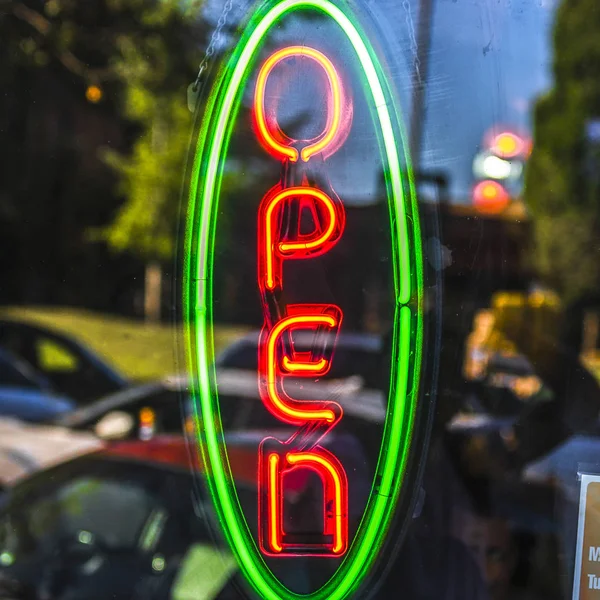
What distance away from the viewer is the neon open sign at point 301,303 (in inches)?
59.9

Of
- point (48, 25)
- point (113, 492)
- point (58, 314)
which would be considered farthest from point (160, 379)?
point (48, 25)

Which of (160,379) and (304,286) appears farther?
(160,379)

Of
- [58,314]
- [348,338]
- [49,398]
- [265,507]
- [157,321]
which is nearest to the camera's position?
[265,507]

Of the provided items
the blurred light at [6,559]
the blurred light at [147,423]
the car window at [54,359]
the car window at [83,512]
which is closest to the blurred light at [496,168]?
the car window at [83,512]

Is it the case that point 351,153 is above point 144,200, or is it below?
below

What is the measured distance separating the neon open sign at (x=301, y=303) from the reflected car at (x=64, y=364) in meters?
2.19

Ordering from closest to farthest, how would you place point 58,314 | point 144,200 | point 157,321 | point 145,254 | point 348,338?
point 348,338, point 157,321, point 145,254, point 144,200, point 58,314

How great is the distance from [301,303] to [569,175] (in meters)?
1.37

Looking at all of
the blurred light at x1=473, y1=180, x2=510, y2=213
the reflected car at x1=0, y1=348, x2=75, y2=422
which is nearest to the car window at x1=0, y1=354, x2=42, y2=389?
the reflected car at x1=0, y1=348, x2=75, y2=422

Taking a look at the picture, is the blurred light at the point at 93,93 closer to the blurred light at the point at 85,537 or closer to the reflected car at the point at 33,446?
the reflected car at the point at 33,446

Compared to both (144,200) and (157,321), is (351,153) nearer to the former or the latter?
(157,321)

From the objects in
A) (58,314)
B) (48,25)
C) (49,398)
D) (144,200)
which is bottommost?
(49,398)

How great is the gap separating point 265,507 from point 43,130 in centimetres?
174

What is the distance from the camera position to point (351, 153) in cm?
170
